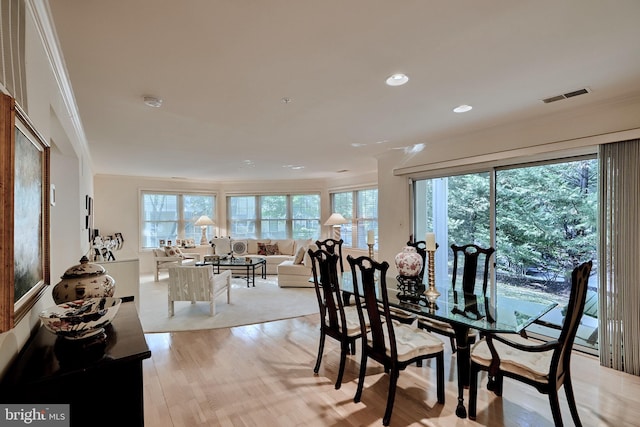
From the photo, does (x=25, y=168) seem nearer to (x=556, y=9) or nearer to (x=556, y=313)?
(x=556, y=9)

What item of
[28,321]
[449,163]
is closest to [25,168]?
[28,321]

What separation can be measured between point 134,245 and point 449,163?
753cm

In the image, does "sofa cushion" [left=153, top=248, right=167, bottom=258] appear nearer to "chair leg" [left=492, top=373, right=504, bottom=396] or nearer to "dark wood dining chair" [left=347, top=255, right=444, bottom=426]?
"dark wood dining chair" [left=347, top=255, right=444, bottom=426]

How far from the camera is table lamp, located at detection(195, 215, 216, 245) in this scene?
817cm

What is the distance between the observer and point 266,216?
29.7 feet

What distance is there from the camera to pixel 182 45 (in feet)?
6.23

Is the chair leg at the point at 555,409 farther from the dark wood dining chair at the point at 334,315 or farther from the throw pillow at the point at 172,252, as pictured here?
the throw pillow at the point at 172,252

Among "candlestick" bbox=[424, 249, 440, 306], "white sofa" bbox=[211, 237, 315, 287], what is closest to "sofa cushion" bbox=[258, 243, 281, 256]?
"white sofa" bbox=[211, 237, 315, 287]

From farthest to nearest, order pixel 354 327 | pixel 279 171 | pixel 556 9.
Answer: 1. pixel 279 171
2. pixel 354 327
3. pixel 556 9

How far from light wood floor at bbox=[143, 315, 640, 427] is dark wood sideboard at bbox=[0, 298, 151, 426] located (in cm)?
110

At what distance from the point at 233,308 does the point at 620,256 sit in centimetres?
478

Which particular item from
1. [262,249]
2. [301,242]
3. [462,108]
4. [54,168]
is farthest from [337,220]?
[54,168]

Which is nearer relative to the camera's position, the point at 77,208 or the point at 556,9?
the point at 556,9

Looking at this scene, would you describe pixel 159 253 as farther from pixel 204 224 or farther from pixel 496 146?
pixel 496 146
